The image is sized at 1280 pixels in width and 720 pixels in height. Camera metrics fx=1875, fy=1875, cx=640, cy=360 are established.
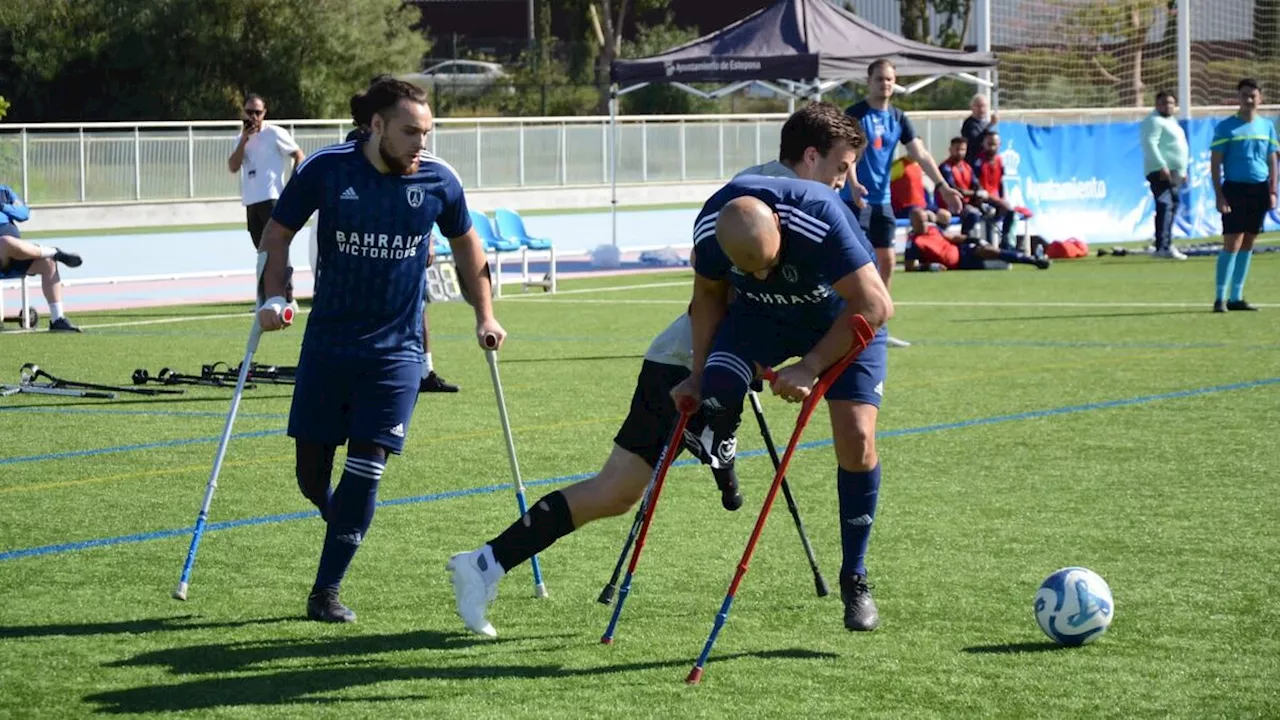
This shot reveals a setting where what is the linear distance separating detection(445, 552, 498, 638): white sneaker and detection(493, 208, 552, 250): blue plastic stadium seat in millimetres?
15952

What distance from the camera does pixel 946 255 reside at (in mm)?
24969

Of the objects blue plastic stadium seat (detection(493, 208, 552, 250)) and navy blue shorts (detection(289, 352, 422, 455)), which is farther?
blue plastic stadium seat (detection(493, 208, 552, 250))

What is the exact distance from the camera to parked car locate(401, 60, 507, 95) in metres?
54.7

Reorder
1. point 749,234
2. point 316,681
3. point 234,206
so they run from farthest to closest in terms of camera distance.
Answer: point 234,206 < point 316,681 < point 749,234

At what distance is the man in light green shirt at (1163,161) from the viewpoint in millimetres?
26219

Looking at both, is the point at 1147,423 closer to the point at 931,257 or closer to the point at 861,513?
the point at 861,513

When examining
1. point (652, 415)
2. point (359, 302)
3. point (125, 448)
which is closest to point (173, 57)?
point (125, 448)

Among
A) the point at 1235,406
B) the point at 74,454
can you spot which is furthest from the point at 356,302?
the point at 1235,406

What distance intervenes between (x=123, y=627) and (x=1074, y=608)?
10.3ft

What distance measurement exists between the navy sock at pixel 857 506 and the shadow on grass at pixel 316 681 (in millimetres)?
519

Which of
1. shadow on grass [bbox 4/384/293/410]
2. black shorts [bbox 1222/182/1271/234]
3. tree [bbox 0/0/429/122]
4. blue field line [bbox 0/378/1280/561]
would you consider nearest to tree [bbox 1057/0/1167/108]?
black shorts [bbox 1222/182/1271/234]

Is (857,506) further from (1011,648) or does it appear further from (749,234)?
(749,234)

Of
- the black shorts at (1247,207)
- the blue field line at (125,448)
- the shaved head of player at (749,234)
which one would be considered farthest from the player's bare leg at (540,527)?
the black shorts at (1247,207)

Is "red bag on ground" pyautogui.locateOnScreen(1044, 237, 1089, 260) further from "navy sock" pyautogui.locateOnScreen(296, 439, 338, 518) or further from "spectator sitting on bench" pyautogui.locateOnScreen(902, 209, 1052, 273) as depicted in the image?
"navy sock" pyautogui.locateOnScreen(296, 439, 338, 518)
